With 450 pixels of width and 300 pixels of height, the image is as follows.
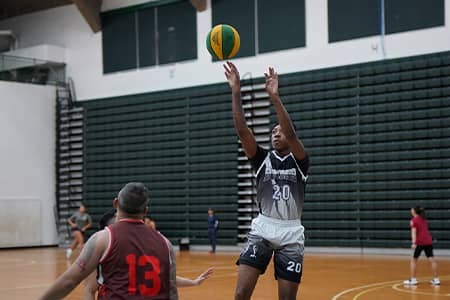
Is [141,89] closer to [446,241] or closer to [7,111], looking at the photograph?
[7,111]

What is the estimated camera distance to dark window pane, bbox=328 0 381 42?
20.5 meters

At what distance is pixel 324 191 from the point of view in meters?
21.2

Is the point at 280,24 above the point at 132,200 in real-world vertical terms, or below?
above

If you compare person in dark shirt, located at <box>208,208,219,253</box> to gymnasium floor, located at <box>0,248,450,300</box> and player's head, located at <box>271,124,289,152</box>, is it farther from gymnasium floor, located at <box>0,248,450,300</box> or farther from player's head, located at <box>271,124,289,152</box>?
player's head, located at <box>271,124,289,152</box>

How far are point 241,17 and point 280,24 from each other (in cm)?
152

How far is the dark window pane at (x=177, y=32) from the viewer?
79.7ft

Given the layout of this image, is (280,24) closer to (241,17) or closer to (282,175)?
(241,17)

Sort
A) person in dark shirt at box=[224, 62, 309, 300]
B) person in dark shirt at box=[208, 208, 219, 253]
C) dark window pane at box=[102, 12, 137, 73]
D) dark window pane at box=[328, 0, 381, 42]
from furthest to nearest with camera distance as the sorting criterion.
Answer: dark window pane at box=[102, 12, 137, 73]
person in dark shirt at box=[208, 208, 219, 253]
dark window pane at box=[328, 0, 381, 42]
person in dark shirt at box=[224, 62, 309, 300]

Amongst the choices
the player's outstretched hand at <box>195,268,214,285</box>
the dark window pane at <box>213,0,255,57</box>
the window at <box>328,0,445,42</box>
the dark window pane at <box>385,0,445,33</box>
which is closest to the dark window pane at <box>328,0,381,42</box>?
the window at <box>328,0,445,42</box>

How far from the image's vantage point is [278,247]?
20.3ft

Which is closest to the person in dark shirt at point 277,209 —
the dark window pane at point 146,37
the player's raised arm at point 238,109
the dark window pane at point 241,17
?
the player's raised arm at point 238,109

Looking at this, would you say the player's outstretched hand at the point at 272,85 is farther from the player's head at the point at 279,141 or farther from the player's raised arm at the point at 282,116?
the player's head at the point at 279,141

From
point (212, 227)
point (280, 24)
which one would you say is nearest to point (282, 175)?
point (212, 227)

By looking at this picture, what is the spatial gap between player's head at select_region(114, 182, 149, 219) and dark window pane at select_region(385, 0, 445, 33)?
1689cm
